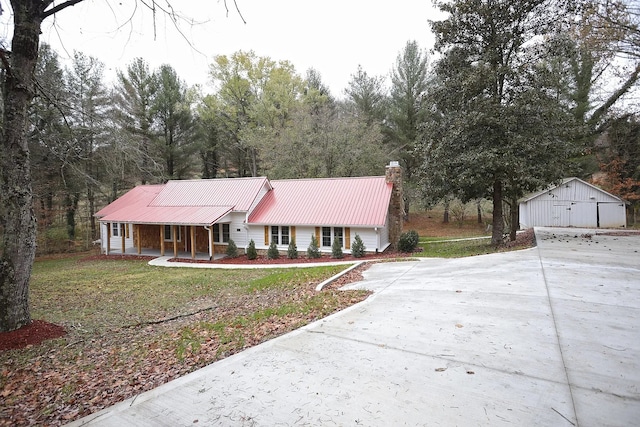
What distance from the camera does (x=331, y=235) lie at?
18016 millimetres

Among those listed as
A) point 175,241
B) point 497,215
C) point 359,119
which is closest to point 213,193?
point 175,241

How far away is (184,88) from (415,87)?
21.6m

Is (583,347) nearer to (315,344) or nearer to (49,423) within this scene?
(315,344)

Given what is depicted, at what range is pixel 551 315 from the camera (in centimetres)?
491

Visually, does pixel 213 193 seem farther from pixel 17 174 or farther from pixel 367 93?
pixel 367 93

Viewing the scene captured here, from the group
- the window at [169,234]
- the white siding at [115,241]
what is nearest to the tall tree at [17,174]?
the window at [169,234]

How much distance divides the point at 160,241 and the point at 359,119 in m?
17.7

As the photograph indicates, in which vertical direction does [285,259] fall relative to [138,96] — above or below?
below

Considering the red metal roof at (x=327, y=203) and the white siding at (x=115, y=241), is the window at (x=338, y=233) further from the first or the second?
the white siding at (x=115, y=241)

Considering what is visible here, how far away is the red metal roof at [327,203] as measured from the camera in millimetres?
17672

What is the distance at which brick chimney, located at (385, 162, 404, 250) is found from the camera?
1903 cm

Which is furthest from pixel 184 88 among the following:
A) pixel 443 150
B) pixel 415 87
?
pixel 443 150

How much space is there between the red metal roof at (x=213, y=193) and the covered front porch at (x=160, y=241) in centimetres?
163

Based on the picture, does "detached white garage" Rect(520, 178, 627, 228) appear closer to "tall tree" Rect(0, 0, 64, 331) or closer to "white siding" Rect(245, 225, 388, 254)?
"white siding" Rect(245, 225, 388, 254)
